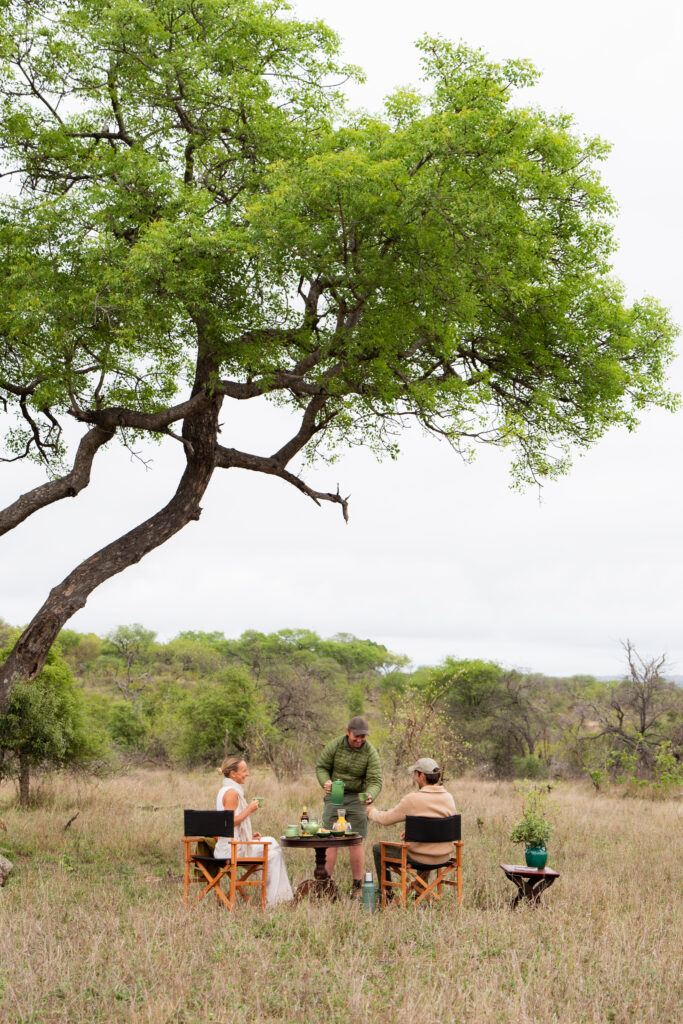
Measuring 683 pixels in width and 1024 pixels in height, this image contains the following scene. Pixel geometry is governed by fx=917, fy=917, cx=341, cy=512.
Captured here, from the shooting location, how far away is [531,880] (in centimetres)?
706

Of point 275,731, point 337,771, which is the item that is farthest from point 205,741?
point 337,771

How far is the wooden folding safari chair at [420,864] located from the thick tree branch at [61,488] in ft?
17.4

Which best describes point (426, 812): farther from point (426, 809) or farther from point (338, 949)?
point (338, 949)

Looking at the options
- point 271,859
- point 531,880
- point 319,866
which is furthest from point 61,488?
point 531,880

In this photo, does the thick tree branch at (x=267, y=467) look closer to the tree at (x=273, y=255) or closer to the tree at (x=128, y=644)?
the tree at (x=273, y=255)

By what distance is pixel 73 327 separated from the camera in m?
9.30

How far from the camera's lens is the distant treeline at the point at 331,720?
13273mm

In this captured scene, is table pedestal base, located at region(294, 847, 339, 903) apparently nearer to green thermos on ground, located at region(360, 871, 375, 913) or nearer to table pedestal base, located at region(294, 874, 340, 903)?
table pedestal base, located at region(294, 874, 340, 903)

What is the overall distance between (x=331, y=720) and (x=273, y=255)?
23.9m

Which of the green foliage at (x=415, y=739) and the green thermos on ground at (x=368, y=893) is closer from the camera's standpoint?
the green thermos on ground at (x=368, y=893)

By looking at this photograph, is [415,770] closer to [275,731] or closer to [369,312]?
[369,312]

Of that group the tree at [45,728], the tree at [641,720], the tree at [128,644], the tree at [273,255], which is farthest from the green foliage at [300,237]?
the tree at [128,644]

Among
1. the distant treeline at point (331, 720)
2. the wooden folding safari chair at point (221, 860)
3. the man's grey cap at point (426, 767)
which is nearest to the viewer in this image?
the wooden folding safari chair at point (221, 860)

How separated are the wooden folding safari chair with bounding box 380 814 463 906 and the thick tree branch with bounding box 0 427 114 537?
531 cm
